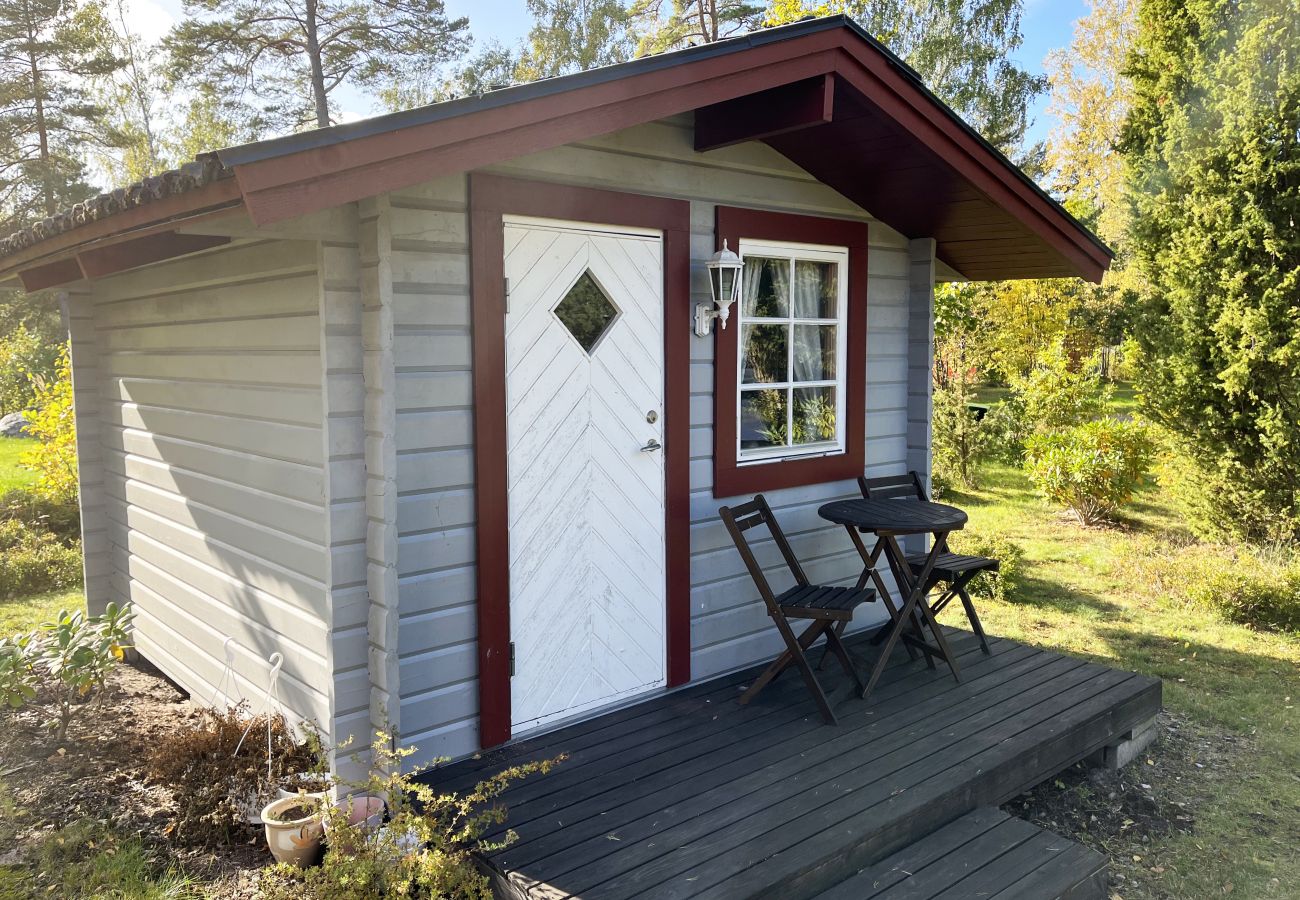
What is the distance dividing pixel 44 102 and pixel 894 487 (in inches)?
704

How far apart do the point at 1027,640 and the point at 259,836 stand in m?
4.80

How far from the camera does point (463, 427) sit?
3.49 meters

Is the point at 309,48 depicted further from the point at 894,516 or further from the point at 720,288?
the point at 894,516

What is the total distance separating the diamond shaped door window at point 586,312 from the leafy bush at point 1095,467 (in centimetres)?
709

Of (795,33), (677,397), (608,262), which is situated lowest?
(677,397)

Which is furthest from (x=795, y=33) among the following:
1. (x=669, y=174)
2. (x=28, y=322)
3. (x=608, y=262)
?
(x=28, y=322)

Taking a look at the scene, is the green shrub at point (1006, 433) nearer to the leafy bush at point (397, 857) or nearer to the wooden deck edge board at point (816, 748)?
the wooden deck edge board at point (816, 748)

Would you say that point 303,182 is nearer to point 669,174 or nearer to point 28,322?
point 669,174

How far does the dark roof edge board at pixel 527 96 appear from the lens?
2439 mm

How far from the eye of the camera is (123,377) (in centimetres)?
523

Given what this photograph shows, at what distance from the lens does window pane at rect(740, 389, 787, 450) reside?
461 centimetres

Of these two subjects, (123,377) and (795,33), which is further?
(123,377)

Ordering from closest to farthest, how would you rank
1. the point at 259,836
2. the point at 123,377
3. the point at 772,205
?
the point at 259,836, the point at 772,205, the point at 123,377

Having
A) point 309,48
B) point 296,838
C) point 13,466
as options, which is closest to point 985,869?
point 296,838
